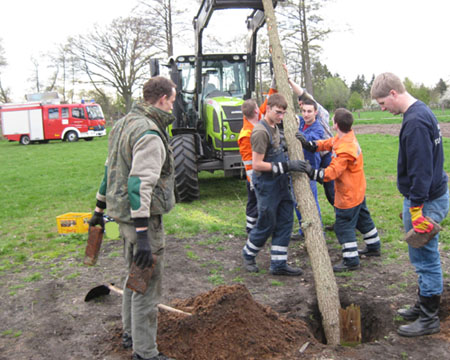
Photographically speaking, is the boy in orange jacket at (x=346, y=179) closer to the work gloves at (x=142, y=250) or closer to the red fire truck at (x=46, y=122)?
the work gloves at (x=142, y=250)

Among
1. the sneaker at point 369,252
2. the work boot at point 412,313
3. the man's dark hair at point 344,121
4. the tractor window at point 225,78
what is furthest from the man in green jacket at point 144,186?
the tractor window at point 225,78

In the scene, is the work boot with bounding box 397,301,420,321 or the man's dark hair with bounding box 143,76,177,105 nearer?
the man's dark hair with bounding box 143,76,177,105

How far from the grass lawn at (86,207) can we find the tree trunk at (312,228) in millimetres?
1627

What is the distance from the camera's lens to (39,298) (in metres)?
4.51

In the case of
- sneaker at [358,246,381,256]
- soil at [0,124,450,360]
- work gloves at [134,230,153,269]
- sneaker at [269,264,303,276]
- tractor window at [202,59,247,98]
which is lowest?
soil at [0,124,450,360]

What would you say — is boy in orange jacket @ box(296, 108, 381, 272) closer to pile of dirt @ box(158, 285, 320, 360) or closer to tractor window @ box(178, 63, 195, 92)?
pile of dirt @ box(158, 285, 320, 360)

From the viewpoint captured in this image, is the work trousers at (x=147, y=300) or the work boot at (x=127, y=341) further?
the work boot at (x=127, y=341)

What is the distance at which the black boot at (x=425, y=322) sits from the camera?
3514 millimetres

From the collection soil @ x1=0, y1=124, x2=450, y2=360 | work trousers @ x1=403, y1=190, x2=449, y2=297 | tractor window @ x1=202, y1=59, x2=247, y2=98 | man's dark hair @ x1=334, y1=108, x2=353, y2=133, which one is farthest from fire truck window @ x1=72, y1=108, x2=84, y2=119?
work trousers @ x1=403, y1=190, x2=449, y2=297

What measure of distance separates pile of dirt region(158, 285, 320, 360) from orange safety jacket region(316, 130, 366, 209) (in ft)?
5.43

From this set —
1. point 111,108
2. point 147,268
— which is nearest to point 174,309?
point 147,268

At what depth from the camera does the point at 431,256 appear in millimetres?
3576

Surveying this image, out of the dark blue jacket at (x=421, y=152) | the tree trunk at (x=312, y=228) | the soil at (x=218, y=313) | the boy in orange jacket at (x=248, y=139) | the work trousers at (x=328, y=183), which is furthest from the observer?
the work trousers at (x=328, y=183)

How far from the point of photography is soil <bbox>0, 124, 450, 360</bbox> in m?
3.42
